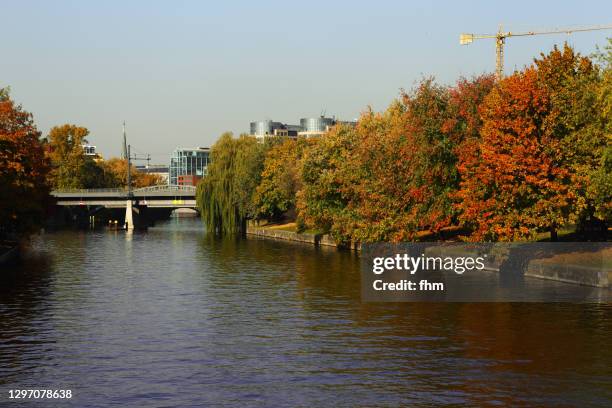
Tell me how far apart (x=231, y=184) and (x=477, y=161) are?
229 feet

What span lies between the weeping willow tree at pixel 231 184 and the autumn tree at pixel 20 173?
3699 cm

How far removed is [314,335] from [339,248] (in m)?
54.6

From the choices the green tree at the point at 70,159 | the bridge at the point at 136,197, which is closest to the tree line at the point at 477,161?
the bridge at the point at 136,197

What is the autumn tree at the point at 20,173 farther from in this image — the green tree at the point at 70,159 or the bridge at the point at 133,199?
the green tree at the point at 70,159

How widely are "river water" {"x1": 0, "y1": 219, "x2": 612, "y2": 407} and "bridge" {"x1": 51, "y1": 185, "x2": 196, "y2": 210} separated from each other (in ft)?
324

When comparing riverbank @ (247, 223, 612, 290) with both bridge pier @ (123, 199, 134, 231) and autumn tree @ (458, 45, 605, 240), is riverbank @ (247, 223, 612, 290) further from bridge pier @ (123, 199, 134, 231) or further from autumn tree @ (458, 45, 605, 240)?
bridge pier @ (123, 199, 134, 231)

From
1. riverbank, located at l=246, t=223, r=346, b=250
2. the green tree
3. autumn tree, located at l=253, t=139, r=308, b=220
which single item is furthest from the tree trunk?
the green tree

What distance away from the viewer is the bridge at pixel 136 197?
15875 centimetres

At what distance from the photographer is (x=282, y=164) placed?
380 ft

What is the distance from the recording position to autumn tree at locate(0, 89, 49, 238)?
75.9m

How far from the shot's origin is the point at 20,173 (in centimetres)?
8050

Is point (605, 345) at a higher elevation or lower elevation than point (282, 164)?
lower

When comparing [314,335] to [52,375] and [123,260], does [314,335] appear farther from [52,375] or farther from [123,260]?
[123,260]

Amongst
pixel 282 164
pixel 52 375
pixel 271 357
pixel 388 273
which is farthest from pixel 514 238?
pixel 282 164
